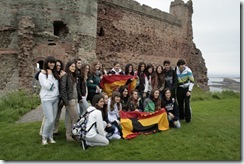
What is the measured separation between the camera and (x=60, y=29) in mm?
14242

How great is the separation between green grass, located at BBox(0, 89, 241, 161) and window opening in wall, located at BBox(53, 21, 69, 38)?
6967 mm

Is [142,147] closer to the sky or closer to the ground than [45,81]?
closer to the ground

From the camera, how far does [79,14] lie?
1427cm

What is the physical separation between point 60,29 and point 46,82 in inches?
336

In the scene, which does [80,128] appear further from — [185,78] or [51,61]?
[185,78]

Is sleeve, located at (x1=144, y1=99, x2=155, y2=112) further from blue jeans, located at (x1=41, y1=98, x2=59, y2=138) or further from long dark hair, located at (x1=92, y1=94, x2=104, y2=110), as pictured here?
blue jeans, located at (x1=41, y1=98, x2=59, y2=138)

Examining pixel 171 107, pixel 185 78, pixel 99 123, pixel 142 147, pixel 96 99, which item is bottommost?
pixel 142 147

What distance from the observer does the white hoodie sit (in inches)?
244

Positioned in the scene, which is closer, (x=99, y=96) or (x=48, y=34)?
(x=99, y=96)

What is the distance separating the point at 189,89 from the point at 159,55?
1594 centimetres

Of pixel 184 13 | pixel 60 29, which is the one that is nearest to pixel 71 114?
pixel 60 29

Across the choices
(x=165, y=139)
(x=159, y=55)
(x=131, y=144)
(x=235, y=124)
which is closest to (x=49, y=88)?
(x=131, y=144)

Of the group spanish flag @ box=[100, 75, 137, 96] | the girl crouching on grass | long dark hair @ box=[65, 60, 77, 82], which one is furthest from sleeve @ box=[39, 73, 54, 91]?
the girl crouching on grass

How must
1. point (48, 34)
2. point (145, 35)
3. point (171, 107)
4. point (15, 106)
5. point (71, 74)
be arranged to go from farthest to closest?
point (145, 35) → point (48, 34) → point (15, 106) → point (171, 107) → point (71, 74)
